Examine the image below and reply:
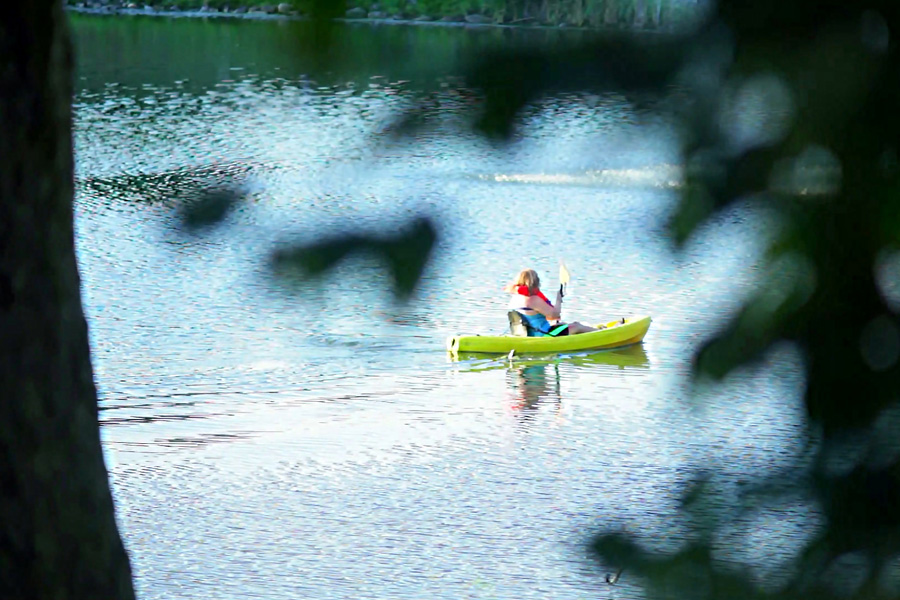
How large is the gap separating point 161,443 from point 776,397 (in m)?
9.43

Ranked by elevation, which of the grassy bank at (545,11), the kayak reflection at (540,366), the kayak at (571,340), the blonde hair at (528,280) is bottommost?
the kayak reflection at (540,366)

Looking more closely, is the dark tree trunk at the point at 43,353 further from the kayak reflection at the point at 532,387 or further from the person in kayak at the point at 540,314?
the person in kayak at the point at 540,314

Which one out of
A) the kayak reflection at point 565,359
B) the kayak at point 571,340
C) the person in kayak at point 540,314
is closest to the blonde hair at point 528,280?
the person in kayak at point 540,314

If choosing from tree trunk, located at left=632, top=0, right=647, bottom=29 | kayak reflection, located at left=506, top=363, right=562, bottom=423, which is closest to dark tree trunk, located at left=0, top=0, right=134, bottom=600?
tree trunk, located at left=632, top=0, right=647, bottom=29

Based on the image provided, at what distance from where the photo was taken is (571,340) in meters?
13.7

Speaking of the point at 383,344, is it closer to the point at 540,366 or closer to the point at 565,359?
the point at 540,366

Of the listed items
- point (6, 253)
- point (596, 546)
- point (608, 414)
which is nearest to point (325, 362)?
point (608, 414)

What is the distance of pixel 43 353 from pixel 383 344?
1074cm

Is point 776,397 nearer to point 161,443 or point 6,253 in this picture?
point 6,253

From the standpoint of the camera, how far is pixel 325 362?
12797mm

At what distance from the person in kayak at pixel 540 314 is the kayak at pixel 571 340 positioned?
10 centimetres

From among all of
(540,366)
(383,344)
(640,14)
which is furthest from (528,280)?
(640,14)

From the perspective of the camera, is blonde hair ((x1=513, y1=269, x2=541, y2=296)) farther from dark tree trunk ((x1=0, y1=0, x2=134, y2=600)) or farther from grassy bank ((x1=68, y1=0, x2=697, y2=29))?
grassy bank ((x1=68, y1=0, x2=697, y2=29))

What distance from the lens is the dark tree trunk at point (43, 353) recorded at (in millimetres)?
2410
